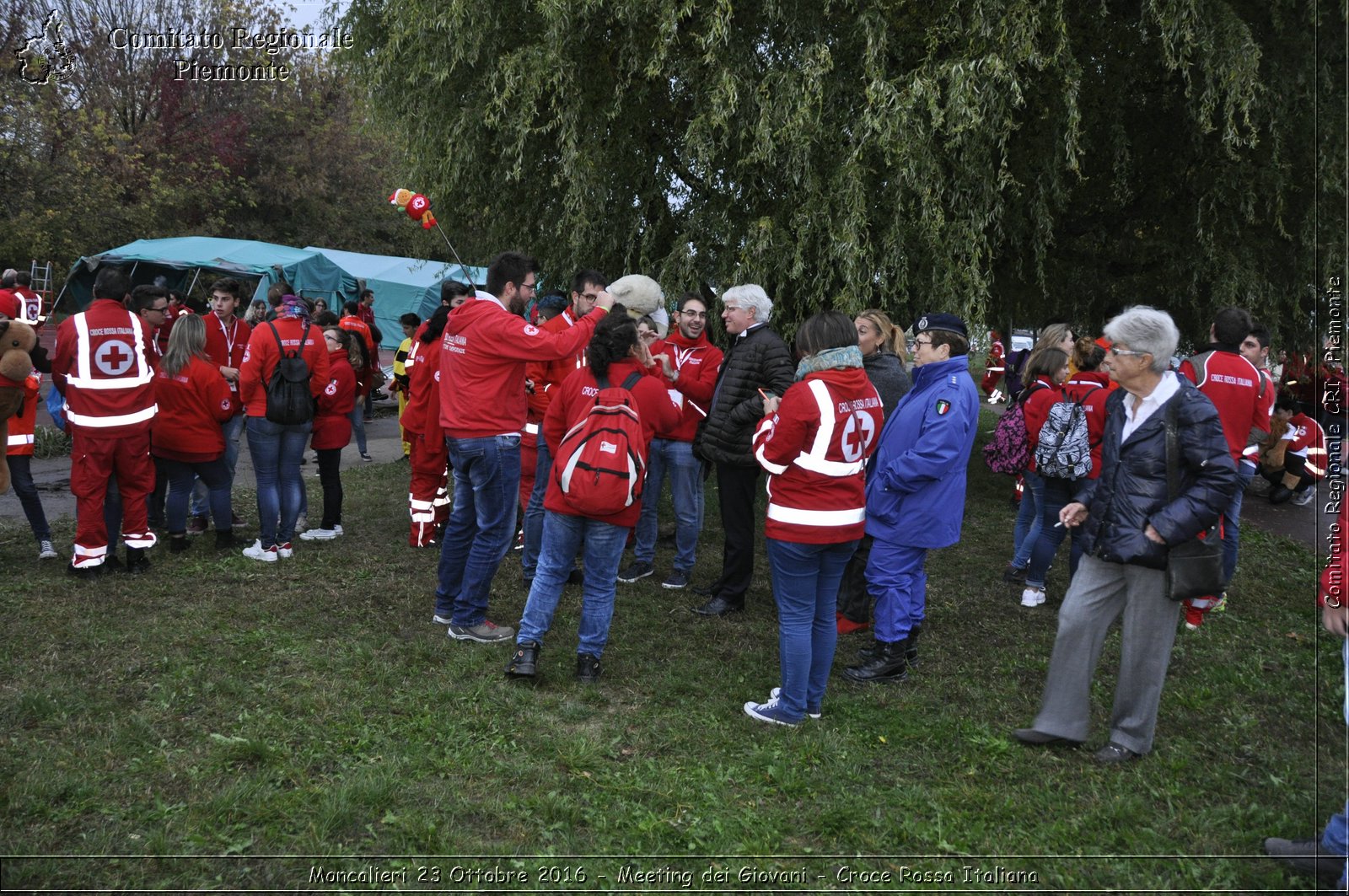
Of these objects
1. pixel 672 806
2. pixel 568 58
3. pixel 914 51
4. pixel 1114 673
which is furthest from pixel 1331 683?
pixel 568 58

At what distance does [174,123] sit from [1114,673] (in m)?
28.3

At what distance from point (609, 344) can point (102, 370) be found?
356 centimetres

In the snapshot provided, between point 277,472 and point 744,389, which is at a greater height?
point 744,389

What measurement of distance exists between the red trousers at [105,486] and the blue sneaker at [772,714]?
4347 mm

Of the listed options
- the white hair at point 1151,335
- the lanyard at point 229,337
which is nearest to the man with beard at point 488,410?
the white hair at point 1151,335

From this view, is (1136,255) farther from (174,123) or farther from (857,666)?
(174,123)

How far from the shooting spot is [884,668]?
17.5ft

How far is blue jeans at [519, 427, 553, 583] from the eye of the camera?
22.0ft

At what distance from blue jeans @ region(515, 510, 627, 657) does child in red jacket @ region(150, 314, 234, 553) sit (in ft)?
11.0

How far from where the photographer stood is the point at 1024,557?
7.52 metres

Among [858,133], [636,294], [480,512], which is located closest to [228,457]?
[480,512]

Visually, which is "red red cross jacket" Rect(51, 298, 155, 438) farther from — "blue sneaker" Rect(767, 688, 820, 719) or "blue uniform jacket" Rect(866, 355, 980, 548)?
"blue uniform jacket" Rect(866, 355, 980, 548)

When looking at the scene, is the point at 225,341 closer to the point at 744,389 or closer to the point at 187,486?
the point at 187,486

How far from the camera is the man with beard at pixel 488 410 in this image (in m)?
5.31
